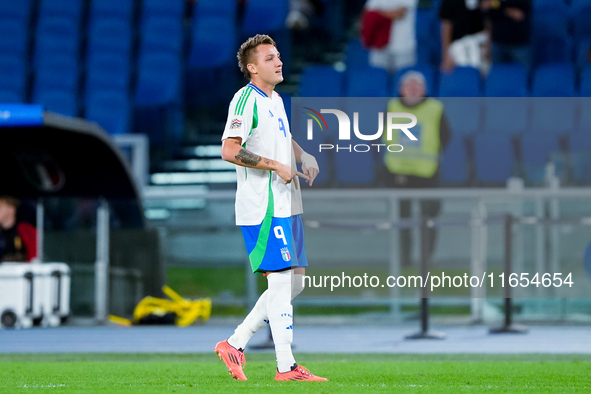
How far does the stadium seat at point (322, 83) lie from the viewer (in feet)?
37.6

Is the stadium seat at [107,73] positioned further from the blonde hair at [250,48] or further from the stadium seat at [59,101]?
the blonde hair at [250,48]

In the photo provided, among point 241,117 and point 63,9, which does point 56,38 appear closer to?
point 63,9

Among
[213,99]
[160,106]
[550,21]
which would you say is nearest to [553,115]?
[550,21]

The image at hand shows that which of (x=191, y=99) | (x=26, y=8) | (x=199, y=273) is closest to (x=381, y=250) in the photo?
(x=199, y=273)

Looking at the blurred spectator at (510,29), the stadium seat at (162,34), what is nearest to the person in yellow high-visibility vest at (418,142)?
the blurred spectator at (510,29)

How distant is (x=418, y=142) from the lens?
9.80 meters

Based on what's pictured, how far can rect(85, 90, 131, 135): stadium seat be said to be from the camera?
1173 cm

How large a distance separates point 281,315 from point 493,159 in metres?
6.15

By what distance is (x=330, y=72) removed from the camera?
38.0 feet

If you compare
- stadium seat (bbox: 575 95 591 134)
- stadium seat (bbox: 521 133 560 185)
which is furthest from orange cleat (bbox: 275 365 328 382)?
stadium seat (bbox: 575 95 591 134)

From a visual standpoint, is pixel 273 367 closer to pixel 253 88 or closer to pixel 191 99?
pixel 253 88

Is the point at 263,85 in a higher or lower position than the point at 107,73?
lower

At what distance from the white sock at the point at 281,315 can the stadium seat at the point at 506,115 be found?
6532mm

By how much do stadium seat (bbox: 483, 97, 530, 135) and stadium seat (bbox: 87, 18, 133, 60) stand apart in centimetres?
519
